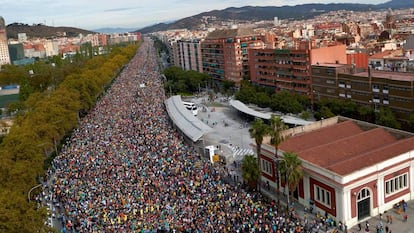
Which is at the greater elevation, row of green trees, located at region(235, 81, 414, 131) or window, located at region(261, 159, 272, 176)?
row of green trees, located at region(235, 81, 414, 131)

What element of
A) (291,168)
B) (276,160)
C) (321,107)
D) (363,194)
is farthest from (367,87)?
(291,168)

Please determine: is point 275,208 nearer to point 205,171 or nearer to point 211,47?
point 205,171

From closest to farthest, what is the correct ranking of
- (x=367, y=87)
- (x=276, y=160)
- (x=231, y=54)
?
(x=276, y=160) → (x=367, y=87) → (x=231, y=54)

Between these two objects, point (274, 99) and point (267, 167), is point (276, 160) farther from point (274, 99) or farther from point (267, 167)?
point (274, 99)

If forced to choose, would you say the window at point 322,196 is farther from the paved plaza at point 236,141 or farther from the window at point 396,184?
the window at point 396,184

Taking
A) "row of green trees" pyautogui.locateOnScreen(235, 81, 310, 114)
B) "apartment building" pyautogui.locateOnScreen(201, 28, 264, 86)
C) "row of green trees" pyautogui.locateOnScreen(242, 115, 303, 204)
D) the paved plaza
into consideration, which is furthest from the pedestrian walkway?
"apartment building" pyautogui.locateOnScreen(201, 28, 264, 86)

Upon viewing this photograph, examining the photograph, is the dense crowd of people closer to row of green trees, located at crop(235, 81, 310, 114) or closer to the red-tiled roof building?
the red-tiled roof building

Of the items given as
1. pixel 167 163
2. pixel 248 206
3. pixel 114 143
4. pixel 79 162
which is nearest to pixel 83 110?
pixel 114 143
